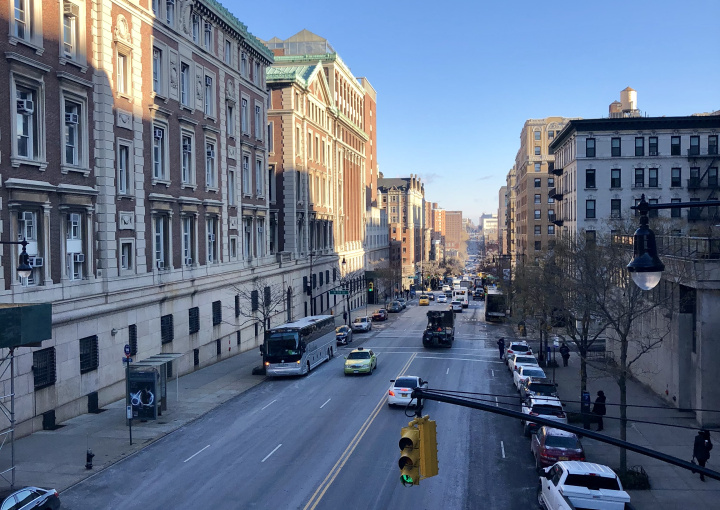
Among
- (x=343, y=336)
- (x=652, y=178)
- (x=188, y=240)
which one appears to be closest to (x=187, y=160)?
(x=188, y=240)

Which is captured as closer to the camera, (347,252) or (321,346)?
(321,346)

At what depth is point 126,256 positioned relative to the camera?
34781 millimetres

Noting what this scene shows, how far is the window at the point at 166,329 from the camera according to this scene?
37.6 meters

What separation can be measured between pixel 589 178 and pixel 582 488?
51.6 m

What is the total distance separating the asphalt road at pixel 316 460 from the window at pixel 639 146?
35.0 metres

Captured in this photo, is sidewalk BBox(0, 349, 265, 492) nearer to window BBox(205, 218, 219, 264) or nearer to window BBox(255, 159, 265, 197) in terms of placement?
window BBox(205, 218, 219, 264)

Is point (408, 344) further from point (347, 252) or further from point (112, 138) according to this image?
point (347, 252)

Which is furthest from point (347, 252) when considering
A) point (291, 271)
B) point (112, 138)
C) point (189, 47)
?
point (112, 138)

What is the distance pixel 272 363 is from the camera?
38.8 m

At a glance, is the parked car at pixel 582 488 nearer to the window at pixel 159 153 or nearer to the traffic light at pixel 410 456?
the traffic light at pixel 410 456

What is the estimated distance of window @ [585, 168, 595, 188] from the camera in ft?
207

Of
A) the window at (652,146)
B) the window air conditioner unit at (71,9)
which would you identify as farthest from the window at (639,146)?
the window air conditioner unit at (71,9)

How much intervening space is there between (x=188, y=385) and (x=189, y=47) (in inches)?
844

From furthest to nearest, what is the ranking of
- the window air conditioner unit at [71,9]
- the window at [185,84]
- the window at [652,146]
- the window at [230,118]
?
the window at [652,146] < the window at [230,118] < the window at [185,84] < the window air conditioner unit at [71,9]
